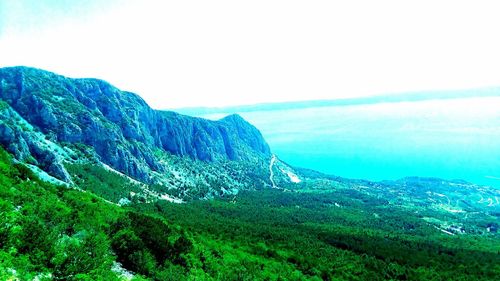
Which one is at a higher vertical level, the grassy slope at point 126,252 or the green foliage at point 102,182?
the grassy slope at point 126,252

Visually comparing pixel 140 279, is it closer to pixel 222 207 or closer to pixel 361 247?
pixel 361 247

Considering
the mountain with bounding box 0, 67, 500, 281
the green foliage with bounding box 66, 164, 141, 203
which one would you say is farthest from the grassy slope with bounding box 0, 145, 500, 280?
the green foliage with bounding box 66, 164, 141, 203

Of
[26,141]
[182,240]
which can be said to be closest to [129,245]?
[182,240]

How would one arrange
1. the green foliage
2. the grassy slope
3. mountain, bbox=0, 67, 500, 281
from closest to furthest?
the grassy slope < mountain, bbox=0, 67, 500, 281 < the green foliage

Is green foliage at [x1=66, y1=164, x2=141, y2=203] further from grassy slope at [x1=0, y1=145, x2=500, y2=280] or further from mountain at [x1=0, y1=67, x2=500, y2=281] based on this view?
grassy slope at [x1=0, y1=145, x2=500, y2=280]

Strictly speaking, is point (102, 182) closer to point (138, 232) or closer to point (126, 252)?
point (138, 232)

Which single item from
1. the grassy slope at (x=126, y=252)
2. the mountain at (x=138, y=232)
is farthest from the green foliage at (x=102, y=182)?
the grassy slope at (x=126, y=252)

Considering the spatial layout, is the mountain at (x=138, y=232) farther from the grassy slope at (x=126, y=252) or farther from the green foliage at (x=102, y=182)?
the green foliage at (x=102, y=182)

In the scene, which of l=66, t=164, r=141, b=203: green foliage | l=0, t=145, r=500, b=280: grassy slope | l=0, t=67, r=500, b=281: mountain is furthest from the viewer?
l=66, t=164, r=141, b=203: green foliage

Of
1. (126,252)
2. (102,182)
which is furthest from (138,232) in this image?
(102,182)

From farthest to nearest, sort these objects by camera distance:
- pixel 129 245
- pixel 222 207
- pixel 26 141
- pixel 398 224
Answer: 1. pixel 398 224
2. pixel 222 207
3. pixel 26 141
4. pixel 129 245

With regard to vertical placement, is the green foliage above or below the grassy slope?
below
